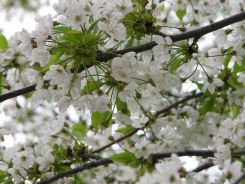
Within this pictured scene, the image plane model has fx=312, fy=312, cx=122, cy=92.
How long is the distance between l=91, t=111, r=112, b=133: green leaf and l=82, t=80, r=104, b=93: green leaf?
268 mm

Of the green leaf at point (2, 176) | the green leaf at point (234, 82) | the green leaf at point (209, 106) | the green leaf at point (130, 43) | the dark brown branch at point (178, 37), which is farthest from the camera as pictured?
the green leaf at point (209, 106)

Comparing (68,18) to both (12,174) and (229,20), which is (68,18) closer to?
(229,20)

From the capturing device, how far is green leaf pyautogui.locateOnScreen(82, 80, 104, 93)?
2438mm

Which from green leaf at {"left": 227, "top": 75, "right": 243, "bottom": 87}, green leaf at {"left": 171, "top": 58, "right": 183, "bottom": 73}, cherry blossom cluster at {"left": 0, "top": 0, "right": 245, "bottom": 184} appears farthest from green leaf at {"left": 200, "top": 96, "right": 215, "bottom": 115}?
green leaf at {"left": 171, "top": 58, "right": 183, "bottom": 73}

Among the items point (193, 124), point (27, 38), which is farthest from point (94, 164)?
point (193, 124)

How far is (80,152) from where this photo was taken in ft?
10.1

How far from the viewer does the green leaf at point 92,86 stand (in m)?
2.44

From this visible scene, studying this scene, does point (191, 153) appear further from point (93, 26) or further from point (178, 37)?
point (93, 26)

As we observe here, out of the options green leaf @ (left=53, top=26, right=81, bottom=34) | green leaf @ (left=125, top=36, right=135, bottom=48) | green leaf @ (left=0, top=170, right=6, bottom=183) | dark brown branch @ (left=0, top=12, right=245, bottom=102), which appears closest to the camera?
green leaf @ (left=53, top=26, right=81, bottom=34)

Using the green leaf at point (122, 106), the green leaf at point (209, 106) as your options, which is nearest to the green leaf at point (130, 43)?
the green leaf at point (122, 106)

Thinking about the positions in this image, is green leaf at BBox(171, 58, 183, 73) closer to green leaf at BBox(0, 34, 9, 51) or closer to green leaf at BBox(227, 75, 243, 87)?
green leaf at BBox(227, 75, 243, 87)

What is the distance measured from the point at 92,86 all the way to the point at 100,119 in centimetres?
34

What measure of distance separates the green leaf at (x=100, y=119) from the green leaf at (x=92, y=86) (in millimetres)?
268

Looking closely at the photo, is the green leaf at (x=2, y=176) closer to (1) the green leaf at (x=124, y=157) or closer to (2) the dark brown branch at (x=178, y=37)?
(2) the dark brown branch at (x=178, y=37)
